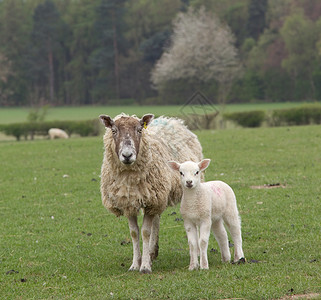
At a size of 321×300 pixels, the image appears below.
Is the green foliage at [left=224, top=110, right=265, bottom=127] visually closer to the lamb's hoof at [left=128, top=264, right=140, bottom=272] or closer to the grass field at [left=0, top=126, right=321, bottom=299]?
the grass field at [left=0, top=126, right=321, bottom=299]

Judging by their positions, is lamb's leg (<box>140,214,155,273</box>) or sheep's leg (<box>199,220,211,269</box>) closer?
sheep's leg (<box>199,220,211,269</box>)

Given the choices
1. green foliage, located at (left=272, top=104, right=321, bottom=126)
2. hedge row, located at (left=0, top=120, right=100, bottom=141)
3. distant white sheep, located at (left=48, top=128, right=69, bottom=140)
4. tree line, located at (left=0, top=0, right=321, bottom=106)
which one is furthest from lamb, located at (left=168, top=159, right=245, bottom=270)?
tree line, located at (left=0, top=0, right=321, bottom=106)

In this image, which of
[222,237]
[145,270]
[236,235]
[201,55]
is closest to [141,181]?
[145,270]

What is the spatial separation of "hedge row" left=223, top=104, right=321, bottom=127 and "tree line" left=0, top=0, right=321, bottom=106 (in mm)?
29953

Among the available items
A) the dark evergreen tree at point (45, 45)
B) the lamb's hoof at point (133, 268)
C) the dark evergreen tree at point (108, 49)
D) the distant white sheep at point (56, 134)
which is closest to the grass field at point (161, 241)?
the lamb's hoof at point (133, 268)

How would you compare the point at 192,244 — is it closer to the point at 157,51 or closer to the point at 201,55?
the point at 201,55

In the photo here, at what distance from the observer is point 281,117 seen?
33688mm

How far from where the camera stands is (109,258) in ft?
28.5

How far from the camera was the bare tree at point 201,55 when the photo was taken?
65.9 m

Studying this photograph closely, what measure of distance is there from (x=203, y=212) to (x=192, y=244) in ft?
1.48

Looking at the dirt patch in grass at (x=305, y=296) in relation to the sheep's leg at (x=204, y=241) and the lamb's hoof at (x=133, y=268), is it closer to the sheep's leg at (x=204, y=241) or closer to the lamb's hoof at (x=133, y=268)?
the sheep's leg at (x=204, y=241)

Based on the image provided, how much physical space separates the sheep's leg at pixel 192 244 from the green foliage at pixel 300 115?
1056 inches

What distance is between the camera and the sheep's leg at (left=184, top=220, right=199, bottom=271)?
756cm

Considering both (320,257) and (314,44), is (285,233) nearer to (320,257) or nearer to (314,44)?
(320,257)
